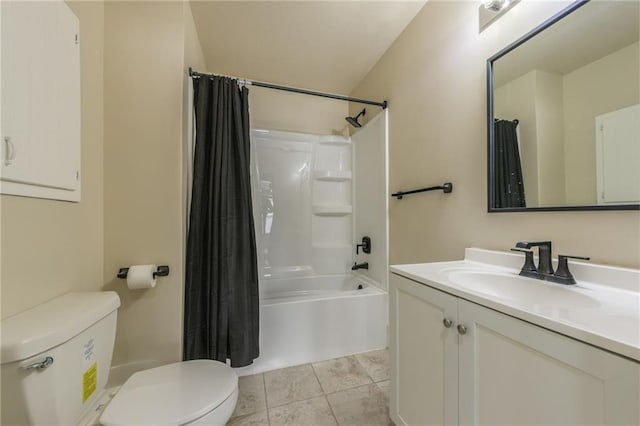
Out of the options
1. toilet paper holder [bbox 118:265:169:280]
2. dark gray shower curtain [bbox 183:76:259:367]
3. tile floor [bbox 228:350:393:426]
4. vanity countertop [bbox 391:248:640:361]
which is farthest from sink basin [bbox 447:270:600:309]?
toilet paper holder [bbox 118:265:169:280]

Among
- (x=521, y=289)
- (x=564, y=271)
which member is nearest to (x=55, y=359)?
(x=521, y=289)

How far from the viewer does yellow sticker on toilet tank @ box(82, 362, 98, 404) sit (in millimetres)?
819

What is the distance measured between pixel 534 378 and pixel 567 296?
377mm

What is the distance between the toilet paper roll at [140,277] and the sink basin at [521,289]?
1.39 meters

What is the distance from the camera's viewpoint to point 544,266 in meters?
0.89

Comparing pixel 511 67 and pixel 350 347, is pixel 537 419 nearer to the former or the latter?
pixel 511 67

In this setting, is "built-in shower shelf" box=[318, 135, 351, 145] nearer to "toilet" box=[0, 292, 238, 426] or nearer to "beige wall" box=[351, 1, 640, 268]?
"beige wall" box=[351, 1, 640, 268]

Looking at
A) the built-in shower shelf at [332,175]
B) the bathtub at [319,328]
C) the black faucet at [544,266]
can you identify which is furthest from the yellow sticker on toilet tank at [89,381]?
the built-in shower shelf at [332,175]

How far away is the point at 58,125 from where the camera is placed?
0.93 meters

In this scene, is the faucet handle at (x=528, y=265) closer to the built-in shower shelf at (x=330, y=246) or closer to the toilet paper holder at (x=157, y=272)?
the toilet paper holder at (x=157, y=272)

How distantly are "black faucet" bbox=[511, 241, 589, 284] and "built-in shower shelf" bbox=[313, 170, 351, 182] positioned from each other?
1.88 meters

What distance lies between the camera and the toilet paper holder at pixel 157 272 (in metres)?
1.21

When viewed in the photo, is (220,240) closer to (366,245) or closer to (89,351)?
(89,351)

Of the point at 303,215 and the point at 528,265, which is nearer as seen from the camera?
the point at 528,265
